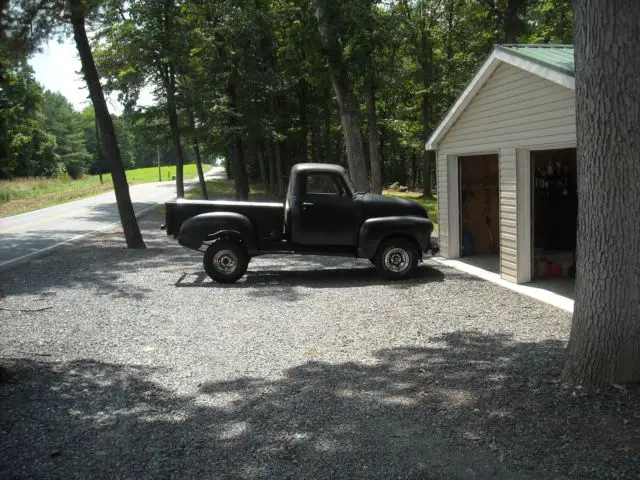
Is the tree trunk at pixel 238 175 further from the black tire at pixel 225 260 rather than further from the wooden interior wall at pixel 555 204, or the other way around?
the wooden interior wall at pixel 555 204

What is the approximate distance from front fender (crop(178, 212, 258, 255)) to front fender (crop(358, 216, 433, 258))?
195 centimetres

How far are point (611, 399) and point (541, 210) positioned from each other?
7.58 metres

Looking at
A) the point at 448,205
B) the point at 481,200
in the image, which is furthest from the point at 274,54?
the point at 448,205

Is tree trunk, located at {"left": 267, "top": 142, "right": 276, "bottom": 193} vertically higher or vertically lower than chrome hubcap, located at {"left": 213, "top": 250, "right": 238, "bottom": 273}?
higher

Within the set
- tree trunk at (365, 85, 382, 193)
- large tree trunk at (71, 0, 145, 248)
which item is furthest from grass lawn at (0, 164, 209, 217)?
tree trunk at (365, 85, 382, 193)

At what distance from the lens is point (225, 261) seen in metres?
10.5

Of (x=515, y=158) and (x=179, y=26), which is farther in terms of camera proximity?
(x=179, y=26)

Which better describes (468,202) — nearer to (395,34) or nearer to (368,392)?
(395,34)

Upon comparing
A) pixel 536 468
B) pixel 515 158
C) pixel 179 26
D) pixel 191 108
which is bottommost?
pixel 536 468

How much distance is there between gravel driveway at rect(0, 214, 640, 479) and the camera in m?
3.76

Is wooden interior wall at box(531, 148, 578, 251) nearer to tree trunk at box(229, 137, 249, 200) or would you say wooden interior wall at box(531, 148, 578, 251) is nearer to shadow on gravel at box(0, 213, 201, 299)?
shadow on gravel at box(0, 213, 201, 299)

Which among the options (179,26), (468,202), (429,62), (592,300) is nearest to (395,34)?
(468,202)

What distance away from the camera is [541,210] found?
37.7 ft

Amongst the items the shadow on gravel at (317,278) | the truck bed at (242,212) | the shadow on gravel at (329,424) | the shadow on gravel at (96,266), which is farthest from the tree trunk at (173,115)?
the shadow on gravel at (329,424)
